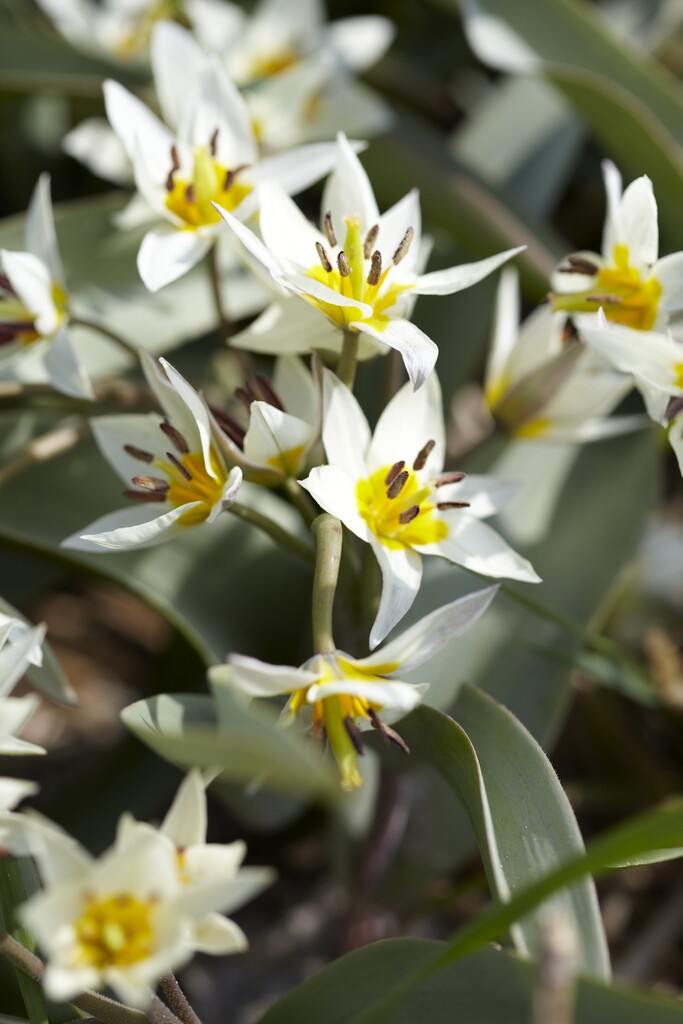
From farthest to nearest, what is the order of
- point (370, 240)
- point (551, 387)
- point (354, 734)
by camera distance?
1. point (551, 387)
2. point (370, 240)
3. point (354, 734)

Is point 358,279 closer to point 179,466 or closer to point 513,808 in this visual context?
point 179,466

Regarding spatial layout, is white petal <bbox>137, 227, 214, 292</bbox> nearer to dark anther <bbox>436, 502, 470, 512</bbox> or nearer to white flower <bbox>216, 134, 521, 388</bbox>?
white flower <bbox>216, 134, 521, 388</bbox>

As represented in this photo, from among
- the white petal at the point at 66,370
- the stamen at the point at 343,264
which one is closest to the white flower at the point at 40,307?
the white petal at the point at 66,370

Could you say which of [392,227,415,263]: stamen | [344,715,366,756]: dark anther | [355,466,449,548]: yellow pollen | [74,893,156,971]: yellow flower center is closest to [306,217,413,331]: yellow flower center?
[392,227,415,263]: stamen

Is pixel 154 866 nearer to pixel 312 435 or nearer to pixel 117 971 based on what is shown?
pixel 117 971

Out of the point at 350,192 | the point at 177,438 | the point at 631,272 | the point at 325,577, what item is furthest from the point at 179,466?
the point at 631,272

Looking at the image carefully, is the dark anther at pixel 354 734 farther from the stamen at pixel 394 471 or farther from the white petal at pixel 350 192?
the white petal at pixel 350 192
